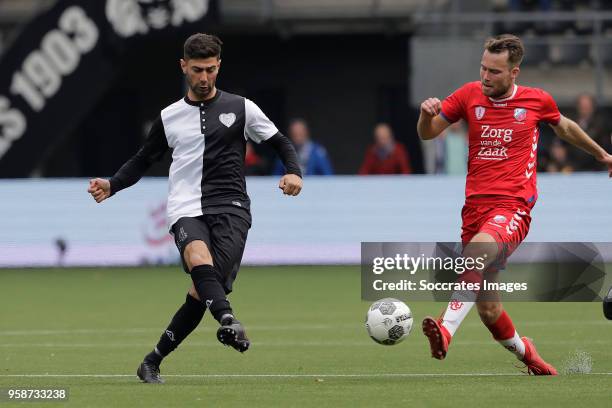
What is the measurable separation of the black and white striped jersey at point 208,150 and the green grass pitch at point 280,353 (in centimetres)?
109

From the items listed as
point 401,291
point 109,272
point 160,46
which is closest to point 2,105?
point 160,46

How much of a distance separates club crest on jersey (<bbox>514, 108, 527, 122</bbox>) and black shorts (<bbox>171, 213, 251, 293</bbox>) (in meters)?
1.85

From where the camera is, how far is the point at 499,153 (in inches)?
357

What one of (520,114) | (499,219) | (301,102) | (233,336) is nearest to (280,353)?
(499,219)

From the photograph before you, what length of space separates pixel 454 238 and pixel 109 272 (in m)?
4.65

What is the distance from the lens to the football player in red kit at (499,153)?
351 inches

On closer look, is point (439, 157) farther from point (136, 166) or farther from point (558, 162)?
point (136, 166)

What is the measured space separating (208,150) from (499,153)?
1.80 metres

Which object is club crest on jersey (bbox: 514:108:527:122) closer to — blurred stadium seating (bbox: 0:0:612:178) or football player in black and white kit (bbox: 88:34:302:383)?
football player in black and white kit (bbox: 88:34:302:383)

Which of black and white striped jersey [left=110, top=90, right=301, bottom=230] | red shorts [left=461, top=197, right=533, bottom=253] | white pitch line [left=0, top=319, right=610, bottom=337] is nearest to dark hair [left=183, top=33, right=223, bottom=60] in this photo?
black and white striped jersey [left=110, top=90, right=301, bottom=230]

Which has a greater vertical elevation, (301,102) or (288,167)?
(288,167)

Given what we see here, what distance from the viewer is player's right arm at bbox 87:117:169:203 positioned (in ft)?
29.3

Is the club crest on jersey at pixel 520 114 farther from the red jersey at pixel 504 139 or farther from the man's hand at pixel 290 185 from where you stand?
the man's hand at pixel 290 185

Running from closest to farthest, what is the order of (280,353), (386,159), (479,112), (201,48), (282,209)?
(201,48), (479,112), (280,353), (282,209), (386,159)
